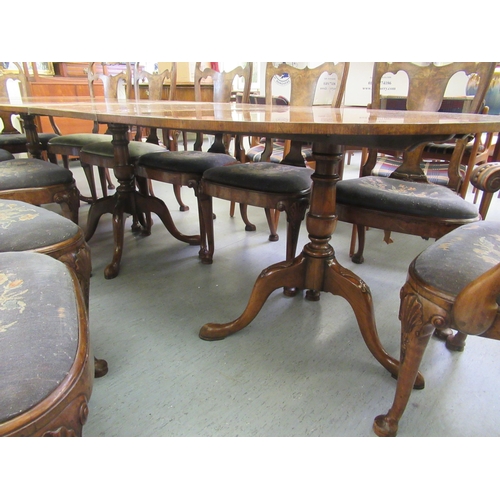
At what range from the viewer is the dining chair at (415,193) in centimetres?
117

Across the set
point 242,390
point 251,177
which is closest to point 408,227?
point 251,177

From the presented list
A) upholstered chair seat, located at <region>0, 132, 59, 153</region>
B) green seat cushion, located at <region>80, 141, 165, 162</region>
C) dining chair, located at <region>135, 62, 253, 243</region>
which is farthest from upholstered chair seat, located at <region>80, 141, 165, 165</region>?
upholstered chair seat, located at <region>0, 132, 59, 153</region>

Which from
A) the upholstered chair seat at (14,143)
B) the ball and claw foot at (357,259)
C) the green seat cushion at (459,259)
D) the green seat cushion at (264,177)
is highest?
the green seat cushion at (459,259)

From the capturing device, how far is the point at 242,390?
3.62ft

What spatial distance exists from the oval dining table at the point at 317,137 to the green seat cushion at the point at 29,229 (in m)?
0.33

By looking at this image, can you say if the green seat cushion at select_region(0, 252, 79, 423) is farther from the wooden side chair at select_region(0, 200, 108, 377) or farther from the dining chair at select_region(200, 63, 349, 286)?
the dining chair at select_region(200, 63, 349, 286)

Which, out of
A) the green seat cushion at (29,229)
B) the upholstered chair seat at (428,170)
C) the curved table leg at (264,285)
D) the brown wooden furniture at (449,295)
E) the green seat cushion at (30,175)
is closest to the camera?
the brown wooden furniture at (449,295)

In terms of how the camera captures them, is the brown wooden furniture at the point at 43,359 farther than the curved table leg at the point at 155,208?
No

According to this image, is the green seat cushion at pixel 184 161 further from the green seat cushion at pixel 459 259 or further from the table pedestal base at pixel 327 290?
the green seat cushion at pixel 459 259

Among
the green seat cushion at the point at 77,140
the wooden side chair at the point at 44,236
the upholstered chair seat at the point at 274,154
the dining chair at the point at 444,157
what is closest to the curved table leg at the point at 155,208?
the upholstered chair seat at the point at 274,154

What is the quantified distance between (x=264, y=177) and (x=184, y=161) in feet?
1.76

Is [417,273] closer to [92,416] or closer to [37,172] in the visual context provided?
[92,416]

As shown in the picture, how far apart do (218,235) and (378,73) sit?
1.27 m

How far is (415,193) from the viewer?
1.31m
